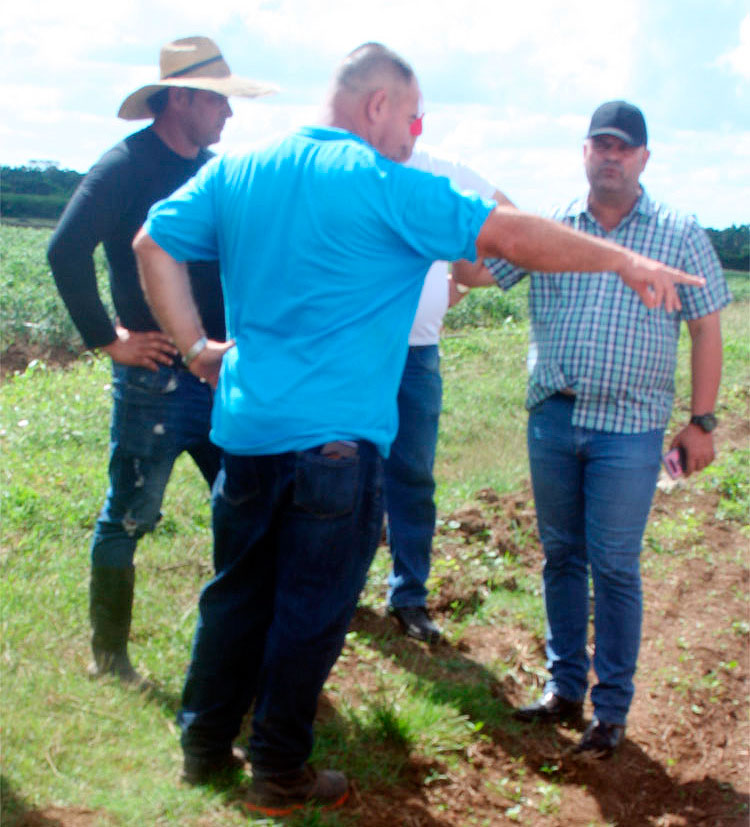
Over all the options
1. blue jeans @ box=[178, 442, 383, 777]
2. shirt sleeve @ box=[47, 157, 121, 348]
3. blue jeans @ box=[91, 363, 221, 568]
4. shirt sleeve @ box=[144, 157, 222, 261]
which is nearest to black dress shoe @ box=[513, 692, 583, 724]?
blue jeans @ box=[178, 442, 383, 777]

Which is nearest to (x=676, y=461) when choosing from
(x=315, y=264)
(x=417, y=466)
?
(x=417, y=466)

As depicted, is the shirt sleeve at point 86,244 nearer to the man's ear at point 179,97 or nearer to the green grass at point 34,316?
the man's ear at point 179,97

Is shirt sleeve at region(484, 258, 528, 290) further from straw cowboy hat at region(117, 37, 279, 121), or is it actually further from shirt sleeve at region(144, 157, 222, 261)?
shirt sleeve at region(144, 157, 222, 261)

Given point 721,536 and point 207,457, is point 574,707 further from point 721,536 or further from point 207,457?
point 721,536

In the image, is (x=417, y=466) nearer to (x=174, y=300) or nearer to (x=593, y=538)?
(x=593, y=538)

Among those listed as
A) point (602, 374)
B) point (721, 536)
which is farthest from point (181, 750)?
point (721, 536)

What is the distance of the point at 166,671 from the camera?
4.04m

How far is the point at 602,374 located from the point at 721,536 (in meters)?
3.44

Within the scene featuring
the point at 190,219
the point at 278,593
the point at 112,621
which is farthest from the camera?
the point at 112,621

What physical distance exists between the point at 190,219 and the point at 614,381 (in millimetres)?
1645

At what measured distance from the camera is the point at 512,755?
3.89m

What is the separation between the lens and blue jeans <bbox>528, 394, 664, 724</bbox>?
374 centimetres

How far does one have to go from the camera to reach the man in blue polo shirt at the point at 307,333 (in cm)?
268

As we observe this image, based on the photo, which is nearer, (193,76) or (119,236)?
(119,236)
